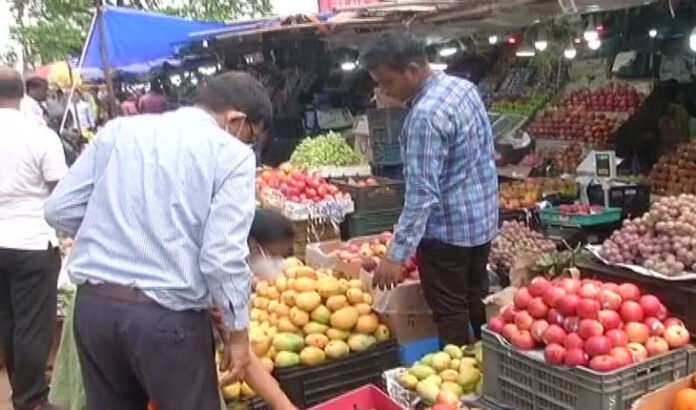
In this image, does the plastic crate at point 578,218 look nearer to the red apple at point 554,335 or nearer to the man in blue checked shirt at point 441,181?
the man in blue checked shirt at point 441,181

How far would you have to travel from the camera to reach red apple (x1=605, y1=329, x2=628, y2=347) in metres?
2.49

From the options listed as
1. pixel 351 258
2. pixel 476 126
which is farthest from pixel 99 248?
pixel 351 258

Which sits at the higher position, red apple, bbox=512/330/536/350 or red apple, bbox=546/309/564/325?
red apple, bbox=546/309/564/325

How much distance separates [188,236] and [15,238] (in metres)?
2.25

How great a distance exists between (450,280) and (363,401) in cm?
88

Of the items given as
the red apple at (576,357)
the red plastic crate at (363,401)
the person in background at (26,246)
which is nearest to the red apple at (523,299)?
the red apple at (576,357)

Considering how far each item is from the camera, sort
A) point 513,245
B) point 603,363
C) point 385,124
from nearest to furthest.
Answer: point 603,363 < point 513,245 < point 385,124

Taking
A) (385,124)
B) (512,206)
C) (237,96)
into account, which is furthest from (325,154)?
(237,96)

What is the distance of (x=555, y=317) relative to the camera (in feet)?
8.78

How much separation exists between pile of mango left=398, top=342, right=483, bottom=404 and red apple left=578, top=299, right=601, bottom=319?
0.63m

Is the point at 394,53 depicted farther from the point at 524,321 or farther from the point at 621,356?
the point at 621,356

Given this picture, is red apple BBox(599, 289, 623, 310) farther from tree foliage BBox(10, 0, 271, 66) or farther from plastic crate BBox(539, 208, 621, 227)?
tree foliage BBox(10, 0, 271, 66)

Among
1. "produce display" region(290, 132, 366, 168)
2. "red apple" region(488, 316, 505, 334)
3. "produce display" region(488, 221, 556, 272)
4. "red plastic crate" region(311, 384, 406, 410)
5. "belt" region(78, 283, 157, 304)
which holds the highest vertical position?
"produce display" region(290, 132, 366, 168)

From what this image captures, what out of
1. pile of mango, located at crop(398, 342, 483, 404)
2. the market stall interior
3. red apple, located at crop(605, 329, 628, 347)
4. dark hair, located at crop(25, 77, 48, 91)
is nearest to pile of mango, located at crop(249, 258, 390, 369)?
the market stall interior
